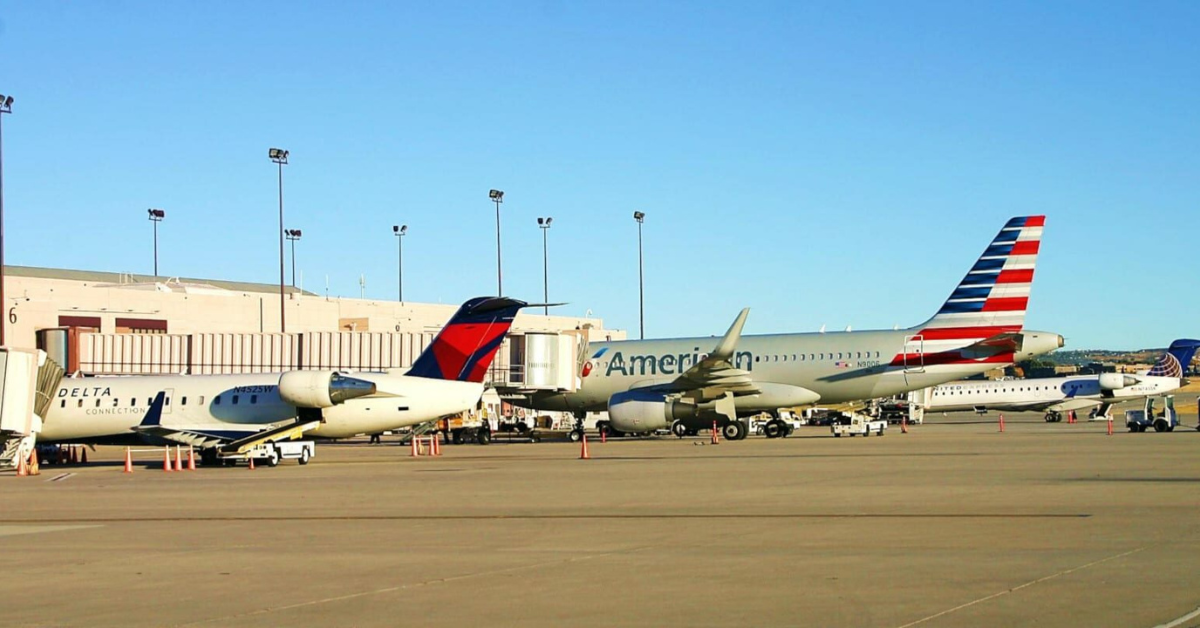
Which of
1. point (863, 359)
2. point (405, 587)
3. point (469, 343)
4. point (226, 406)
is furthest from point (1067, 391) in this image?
point (405, 587)

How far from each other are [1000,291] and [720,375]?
10.6m

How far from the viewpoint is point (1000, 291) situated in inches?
1886

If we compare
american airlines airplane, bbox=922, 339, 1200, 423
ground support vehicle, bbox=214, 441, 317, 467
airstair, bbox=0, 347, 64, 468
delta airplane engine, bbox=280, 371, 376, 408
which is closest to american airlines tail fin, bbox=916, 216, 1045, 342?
delta airplane engine, bbox=280, 371, 376, 408

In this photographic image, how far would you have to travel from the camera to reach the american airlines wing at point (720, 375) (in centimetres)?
4650

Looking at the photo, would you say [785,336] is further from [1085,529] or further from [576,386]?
[1085,529]

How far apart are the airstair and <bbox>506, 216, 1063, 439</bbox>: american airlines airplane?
844 inches

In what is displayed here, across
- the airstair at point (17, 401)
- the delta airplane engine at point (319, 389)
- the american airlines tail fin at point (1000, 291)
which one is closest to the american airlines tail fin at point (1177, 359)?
the american airlines tail fin at point (1000, 291)

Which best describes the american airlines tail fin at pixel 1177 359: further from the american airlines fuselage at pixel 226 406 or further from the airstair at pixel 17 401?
the airstair at pixel 17 401

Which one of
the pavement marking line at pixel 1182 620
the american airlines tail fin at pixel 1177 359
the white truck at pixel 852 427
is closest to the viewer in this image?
the pavement marking line at pixel 1182 620

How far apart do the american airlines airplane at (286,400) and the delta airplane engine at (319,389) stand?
0.03 meters

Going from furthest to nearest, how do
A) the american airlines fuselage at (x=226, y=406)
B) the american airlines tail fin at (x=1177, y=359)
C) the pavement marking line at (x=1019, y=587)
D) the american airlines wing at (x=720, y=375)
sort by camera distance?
the american airlines tail fin at (x=1177, y=359)
the american airlines wing at (x=720, y=375)
the american airlines fuselage at (x=226, y=406)
the pavement marking line at (x=1019, y=587)

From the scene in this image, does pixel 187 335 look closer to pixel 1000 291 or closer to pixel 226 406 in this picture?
pixel 226 406

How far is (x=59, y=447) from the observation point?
1592 inches

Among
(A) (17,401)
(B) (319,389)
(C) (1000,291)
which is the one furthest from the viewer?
(C) (1000,291)
